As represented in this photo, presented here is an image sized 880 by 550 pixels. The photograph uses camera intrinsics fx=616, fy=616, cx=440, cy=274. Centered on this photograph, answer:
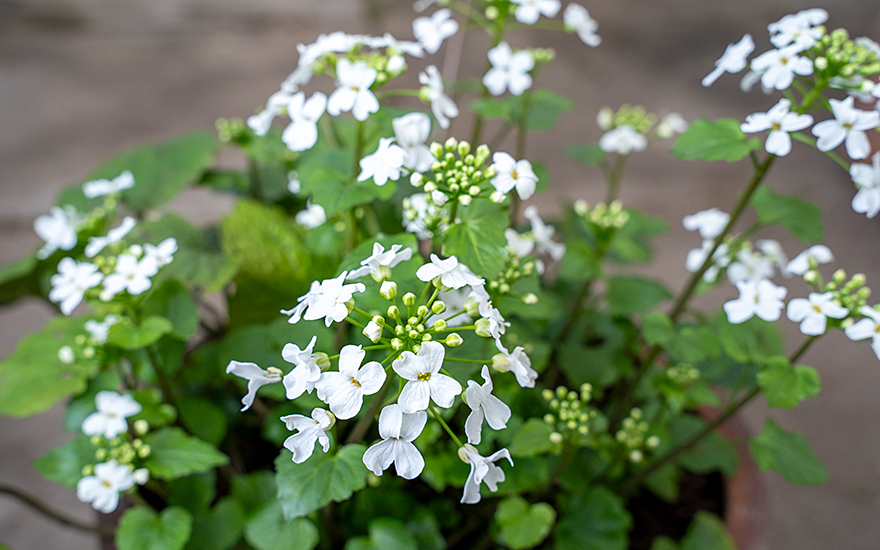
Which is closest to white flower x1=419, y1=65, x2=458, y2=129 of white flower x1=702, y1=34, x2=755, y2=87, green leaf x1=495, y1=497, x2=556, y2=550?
white flower x1=702, y1=34, x2=755, y2=87

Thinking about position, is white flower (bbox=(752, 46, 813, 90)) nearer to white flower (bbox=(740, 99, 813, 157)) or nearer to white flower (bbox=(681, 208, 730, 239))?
white flower (bbox=(740, 99, 813, 157))

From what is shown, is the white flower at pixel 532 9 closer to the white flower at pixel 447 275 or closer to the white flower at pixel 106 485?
the white flower at pixel 447 275

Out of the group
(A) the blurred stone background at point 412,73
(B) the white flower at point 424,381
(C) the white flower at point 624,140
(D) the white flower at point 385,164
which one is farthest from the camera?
(A) the blurred stone background at point 412,73

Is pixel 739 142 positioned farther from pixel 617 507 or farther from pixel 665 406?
pixel 617 507

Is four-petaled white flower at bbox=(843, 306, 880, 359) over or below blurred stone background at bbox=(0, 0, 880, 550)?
over

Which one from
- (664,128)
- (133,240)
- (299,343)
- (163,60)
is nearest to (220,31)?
(163,60)

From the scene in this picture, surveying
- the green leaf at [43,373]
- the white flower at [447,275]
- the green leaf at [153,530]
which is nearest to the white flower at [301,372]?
the white flower at [447,275]

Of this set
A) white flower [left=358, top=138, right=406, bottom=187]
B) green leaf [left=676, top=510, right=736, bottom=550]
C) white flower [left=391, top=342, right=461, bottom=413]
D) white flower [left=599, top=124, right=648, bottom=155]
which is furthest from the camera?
white flower [left=599, top=124, right=648, bottom=155]
